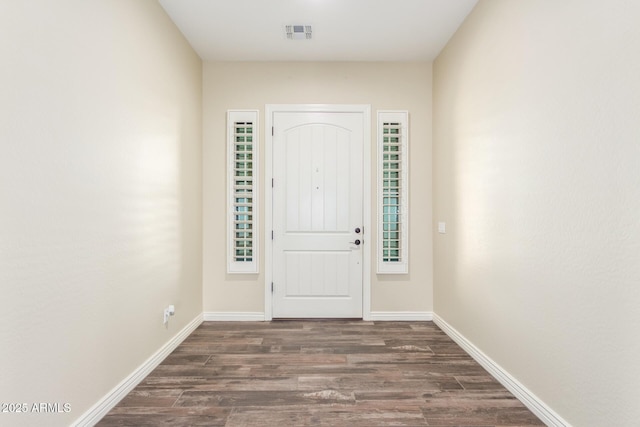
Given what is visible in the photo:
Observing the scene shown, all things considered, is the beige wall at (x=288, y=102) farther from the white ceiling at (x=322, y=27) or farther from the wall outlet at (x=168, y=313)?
the wall outlet at (x=168, y=313)

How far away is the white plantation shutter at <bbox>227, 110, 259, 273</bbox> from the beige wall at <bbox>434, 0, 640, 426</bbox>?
206 centimetres

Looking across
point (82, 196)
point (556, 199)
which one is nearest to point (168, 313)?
point (82, 196)

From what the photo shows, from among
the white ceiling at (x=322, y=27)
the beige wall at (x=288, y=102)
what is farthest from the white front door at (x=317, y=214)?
the white ceiling at (x=322, y=27)

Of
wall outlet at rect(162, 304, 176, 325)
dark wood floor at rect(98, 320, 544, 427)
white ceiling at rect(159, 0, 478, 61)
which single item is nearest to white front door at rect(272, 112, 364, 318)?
dark wood floor at rect(98, 320, 544, 427)

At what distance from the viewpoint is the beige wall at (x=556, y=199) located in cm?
136

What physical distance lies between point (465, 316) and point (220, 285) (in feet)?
7.92

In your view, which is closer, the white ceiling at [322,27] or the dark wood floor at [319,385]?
the dark wood floor at [319,385]

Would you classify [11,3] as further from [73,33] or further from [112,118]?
[112,118]

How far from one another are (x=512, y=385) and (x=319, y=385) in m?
1.25

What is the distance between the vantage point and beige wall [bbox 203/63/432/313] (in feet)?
11.4

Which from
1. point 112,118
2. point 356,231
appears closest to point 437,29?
point 356,231

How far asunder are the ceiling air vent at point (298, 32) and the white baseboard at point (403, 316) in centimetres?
282

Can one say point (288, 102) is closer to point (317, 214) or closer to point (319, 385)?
point (317, 214)

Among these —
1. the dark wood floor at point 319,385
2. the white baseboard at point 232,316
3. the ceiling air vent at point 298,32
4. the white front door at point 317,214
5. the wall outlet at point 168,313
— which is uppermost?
the ceiling air vent at point 298,32
